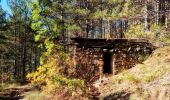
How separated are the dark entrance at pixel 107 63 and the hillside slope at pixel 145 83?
2172 millimetres

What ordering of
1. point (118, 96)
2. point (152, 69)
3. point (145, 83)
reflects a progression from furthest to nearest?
1. point (152, 69)
2. point (118, 96)
3. point (145, 83)

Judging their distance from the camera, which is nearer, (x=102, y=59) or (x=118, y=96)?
(x=118, y=96)

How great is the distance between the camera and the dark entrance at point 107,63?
23.4m

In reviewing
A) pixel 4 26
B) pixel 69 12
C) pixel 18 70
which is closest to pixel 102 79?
pixel 69 12

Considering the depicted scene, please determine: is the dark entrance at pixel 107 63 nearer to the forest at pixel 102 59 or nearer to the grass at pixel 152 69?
the forest at pixel 102 59

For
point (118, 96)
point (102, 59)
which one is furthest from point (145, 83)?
point (102, 59)

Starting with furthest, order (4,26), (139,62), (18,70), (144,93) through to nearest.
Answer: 1. (18,70)
2. (4,26)
3. (139,62)
4. (144,93)

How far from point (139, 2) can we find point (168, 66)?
502 centimetres

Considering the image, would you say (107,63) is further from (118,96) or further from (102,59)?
(118,96)

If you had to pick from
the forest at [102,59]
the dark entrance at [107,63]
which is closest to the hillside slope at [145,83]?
the forest at [102,59]

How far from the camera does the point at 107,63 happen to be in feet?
77.4

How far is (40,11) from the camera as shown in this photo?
113ft

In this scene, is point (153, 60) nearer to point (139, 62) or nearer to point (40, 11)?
point (139, 62)

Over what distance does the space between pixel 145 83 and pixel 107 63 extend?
6857 mm
